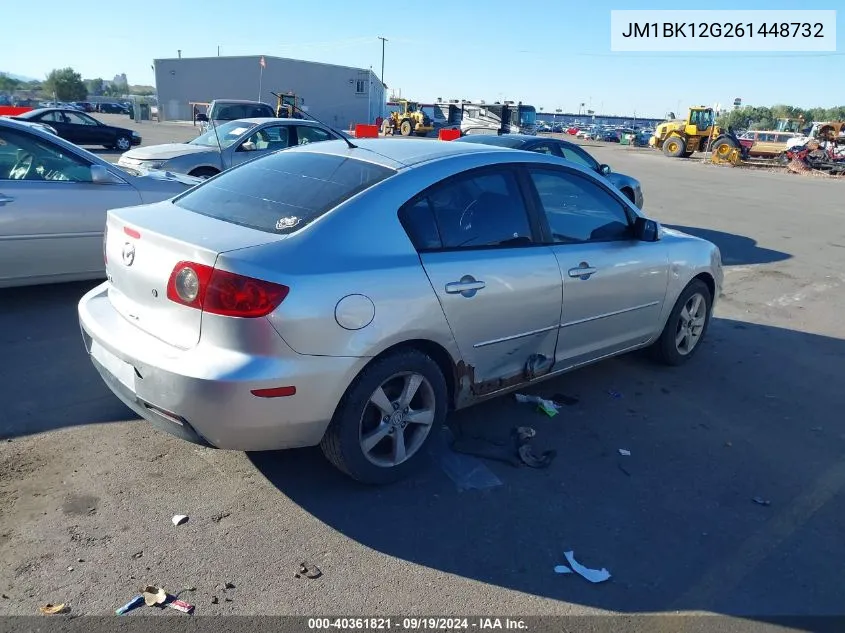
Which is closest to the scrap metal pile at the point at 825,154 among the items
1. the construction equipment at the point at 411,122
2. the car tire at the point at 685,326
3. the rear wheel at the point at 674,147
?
the rear wheel at the point at 674,147

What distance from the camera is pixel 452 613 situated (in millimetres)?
2572

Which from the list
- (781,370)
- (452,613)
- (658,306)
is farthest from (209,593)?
(781,370)

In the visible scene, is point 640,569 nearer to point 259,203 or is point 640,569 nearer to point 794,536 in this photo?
point 794,536

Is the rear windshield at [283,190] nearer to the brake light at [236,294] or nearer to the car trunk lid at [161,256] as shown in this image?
the car trunk lid at [161,256]

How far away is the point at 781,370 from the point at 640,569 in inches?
129

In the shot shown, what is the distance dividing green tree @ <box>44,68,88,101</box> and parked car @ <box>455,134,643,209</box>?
307 ft

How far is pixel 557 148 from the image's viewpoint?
10375mm

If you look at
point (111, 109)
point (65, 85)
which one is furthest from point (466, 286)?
point (65, 85)

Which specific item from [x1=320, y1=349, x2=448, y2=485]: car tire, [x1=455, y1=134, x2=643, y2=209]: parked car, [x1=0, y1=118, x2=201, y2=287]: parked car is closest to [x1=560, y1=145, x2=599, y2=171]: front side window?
[x1=455, y1=134, x2=643, y2=209]: parked car

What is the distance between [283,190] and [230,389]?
122 centimetres

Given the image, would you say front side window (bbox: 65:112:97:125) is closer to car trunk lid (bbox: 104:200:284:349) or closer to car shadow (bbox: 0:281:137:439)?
car shadow (bbox: 0:281:137:439)

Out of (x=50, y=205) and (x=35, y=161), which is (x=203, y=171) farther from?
(x=50, y=205)

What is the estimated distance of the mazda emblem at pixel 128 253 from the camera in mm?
3200

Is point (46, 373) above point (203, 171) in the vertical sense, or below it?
below
